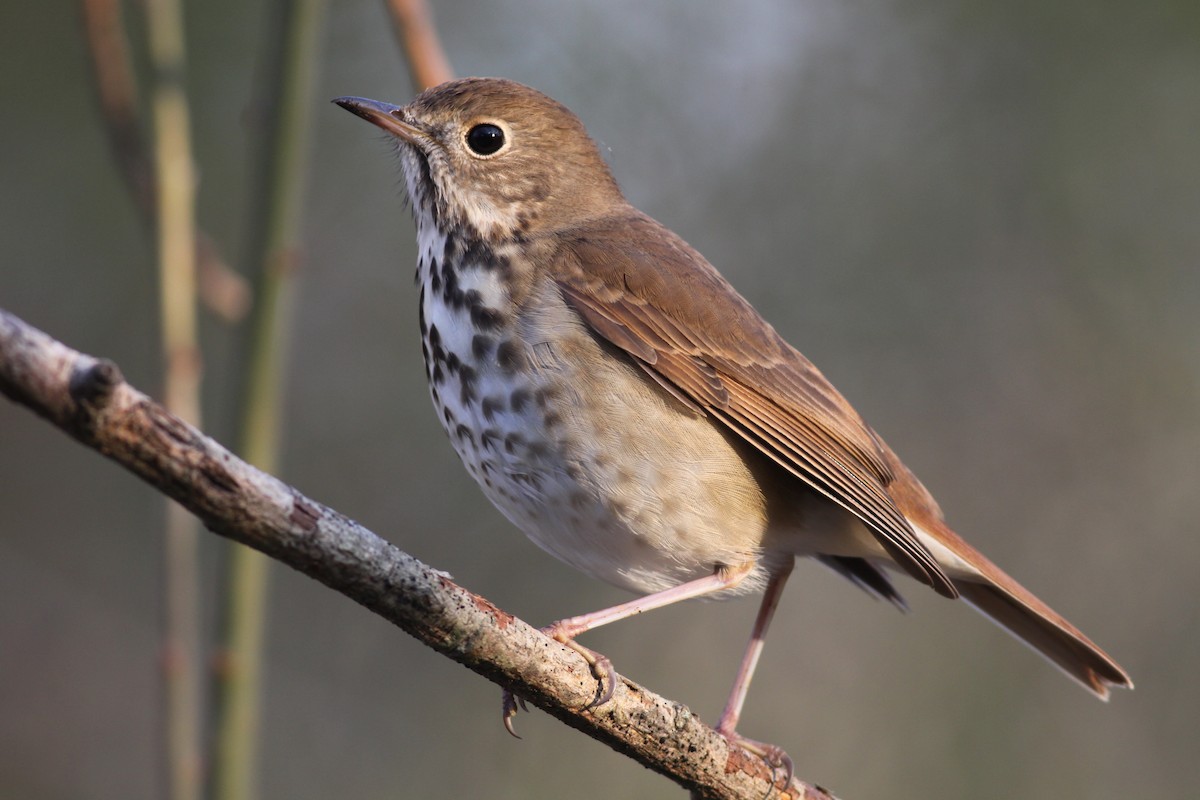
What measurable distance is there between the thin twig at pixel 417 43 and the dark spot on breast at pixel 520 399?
1169mm

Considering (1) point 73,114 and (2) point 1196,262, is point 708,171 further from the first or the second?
(1) point 73,114

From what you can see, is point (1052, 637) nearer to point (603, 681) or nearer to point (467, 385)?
point (603, 681)

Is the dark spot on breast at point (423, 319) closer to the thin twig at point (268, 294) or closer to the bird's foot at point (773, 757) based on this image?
the thin twig at point (268, 294)

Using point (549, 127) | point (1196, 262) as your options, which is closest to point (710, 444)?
point (549, 127)

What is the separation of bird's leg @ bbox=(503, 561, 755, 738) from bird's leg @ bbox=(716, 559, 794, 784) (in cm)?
37

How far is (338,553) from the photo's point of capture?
209 centimetres

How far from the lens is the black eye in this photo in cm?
412

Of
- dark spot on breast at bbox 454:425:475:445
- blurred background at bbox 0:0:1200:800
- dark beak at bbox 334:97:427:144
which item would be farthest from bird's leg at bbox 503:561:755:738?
blurred background at bbox 0:0:1200:800

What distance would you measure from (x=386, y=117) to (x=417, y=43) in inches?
12.1

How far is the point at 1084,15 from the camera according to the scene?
8.45m

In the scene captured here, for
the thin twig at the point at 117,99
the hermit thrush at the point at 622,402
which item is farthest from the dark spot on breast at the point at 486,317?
the thin twig at the point at 117,99

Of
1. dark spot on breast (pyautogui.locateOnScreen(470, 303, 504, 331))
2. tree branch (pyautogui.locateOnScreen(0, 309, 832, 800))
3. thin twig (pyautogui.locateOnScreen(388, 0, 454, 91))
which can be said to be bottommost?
tree branch (pyautogui.locateOnScreen(0, 309, 832, 800))

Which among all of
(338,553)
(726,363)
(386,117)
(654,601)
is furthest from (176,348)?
(726,363)

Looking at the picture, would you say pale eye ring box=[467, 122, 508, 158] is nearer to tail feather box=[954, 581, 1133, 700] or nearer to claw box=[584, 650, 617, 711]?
claw box=[584, 650, 617, 711]
